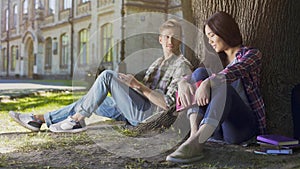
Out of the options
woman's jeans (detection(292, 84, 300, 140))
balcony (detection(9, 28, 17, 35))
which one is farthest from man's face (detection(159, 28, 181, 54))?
balcony (detection(9, 28, 17, 35))

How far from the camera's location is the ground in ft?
7.70

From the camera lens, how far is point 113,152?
8.78 feet

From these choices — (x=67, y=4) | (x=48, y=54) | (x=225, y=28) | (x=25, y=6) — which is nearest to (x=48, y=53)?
(x=48, y=54)

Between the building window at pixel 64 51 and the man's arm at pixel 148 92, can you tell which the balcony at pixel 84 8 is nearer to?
the building window at pixel 64 51

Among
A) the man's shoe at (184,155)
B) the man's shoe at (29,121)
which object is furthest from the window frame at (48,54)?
the man's shoe at (184,155)

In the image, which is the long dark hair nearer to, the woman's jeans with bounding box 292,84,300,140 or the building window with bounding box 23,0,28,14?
the woman's jeans with bounding box 292,84,300,140

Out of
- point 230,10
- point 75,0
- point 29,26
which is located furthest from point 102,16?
point 230,10

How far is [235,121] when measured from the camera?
103 inches

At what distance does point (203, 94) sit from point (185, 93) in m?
0.16

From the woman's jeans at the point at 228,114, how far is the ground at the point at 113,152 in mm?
94

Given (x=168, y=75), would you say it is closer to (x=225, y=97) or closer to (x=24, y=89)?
(x=225, y=97)

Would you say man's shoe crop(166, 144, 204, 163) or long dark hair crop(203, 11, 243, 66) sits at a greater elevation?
long dark hair crop(203, 11, 243, 66)

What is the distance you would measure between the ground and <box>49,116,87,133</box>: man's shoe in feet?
0.15

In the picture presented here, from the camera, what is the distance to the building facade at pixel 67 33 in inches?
708
